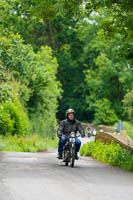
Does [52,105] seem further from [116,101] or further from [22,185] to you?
[22,185]

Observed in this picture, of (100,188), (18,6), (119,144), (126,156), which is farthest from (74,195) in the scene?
(18,6)

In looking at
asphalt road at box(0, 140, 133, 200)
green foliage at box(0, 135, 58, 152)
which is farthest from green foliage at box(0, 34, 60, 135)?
asphalt road at box(0, 140, 133, 200)

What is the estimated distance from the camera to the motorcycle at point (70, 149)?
17.1m

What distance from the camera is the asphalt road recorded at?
10.5 m

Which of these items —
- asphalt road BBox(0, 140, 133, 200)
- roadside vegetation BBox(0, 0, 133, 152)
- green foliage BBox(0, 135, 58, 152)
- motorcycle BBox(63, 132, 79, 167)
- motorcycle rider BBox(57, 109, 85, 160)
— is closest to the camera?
asphalt road BBox(0, 140, 133, 200)

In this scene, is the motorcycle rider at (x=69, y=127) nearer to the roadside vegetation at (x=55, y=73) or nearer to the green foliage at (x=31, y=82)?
the roadside vegetation at (x=55, y=73)

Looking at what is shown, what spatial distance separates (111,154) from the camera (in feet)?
65.0

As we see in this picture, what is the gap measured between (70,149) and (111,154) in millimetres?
2971

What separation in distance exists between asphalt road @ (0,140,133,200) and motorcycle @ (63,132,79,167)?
2.83ft

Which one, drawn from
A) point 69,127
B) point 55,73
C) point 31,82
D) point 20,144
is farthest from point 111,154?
point 55,73

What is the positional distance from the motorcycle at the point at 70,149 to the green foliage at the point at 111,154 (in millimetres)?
1574

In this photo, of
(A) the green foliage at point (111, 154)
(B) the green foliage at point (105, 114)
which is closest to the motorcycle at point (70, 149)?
(A) the green foliage at point (111, 154)

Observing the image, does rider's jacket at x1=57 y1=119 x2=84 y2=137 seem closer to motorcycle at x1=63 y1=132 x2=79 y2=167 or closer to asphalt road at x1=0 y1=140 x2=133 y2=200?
motorcycle at x1=63 y1=132 x2=79 y2=167

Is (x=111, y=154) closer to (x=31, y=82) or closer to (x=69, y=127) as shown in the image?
(x=69, y=127)
